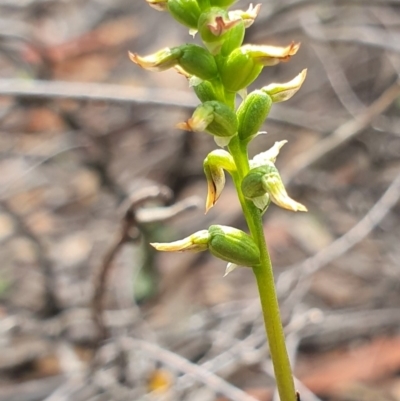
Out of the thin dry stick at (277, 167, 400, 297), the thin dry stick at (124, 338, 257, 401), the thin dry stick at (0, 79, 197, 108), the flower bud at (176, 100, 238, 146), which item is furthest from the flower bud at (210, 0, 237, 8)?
the thin dry stick at (277, 167, 400, 297)

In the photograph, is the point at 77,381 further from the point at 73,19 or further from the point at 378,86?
the point at 73,19

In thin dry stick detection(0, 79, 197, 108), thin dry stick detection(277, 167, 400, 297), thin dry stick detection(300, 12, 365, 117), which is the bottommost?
thin dry stick detection(277, 167, 400, 297)

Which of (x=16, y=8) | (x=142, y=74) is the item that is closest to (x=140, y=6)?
(x=142, y=74)

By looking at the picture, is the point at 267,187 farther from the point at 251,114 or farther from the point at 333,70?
the point at 333,70

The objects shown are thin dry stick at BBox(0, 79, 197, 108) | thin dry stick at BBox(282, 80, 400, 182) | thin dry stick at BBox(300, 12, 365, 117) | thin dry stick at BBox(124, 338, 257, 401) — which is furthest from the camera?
thin dry stick at BBox(300, 12, 365, 117)

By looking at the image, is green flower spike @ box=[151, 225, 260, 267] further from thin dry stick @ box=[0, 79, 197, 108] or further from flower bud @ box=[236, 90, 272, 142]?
thin dry stick @ box=[0, 79, 197, 108]

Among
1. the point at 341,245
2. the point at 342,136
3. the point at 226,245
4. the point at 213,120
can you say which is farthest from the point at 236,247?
the point at 342,136
